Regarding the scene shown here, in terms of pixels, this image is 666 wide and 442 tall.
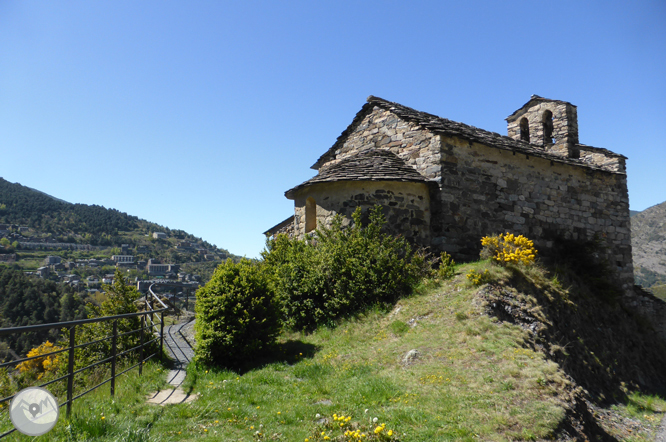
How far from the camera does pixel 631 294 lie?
1474 cm

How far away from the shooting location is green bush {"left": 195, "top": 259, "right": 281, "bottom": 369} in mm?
7262

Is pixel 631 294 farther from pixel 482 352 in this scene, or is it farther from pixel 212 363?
pixel 212 363

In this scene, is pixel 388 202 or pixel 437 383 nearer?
pixel 437 383

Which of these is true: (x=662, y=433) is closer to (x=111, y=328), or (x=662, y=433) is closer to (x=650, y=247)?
(x=111, y=328)

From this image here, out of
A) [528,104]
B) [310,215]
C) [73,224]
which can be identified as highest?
[73,224]

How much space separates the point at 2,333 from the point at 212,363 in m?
4.40

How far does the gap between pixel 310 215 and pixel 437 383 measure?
6913mm

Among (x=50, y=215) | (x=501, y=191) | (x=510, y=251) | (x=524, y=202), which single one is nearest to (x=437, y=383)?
(x=510, y=251)

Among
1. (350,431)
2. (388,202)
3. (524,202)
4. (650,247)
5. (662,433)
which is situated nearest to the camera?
(350,431)

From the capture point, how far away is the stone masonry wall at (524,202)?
447 inches

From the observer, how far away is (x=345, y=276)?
30.3 feet

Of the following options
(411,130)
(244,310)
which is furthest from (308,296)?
(411,130)

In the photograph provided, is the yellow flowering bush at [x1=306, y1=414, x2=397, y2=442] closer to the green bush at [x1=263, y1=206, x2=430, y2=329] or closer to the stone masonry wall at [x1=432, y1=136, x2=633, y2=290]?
the green bush at [x1=263, y1=206, x2=430, y2=329]

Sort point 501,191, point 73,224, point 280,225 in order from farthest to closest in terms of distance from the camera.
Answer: point 73,224, point 280,225, point 501,191
